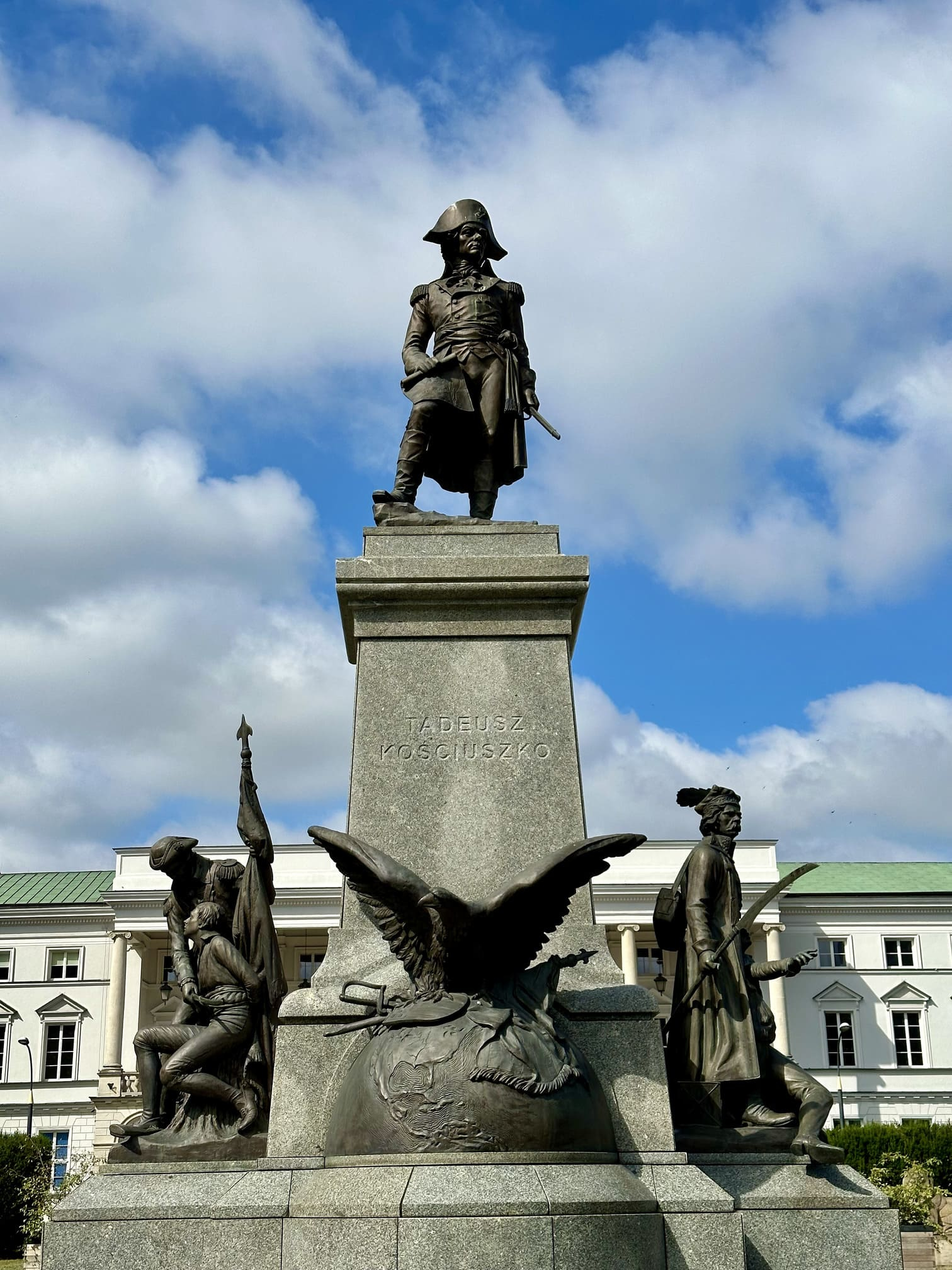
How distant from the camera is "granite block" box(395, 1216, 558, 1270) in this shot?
743cm

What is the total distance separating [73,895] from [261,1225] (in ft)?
270

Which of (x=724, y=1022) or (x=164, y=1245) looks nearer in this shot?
(x=164, y=1245)

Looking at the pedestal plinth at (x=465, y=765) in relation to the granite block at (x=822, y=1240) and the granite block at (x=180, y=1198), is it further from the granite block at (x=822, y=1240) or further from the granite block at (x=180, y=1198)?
the granite block at (x=822, y=1240)

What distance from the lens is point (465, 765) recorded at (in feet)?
35.3

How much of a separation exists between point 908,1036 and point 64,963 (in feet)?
150

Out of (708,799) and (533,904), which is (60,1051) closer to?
(708,799)

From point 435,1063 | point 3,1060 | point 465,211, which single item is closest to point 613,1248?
point 435,1063

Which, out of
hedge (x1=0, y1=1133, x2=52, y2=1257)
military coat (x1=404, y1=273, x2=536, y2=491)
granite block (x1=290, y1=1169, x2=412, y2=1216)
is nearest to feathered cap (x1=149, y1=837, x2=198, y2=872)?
granite block (x1=290, y1=1169, x2=412, y2=1216)

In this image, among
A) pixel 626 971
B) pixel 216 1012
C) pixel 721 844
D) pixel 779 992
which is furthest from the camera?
pixel 779 992

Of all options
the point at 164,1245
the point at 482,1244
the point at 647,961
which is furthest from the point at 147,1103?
the point at 647,961

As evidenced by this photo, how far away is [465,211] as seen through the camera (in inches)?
507

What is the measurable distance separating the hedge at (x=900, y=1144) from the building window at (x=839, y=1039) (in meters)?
17.5

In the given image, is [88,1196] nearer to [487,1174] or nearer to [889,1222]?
[487,1174]

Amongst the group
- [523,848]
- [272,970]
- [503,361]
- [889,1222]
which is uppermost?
[503,361]
